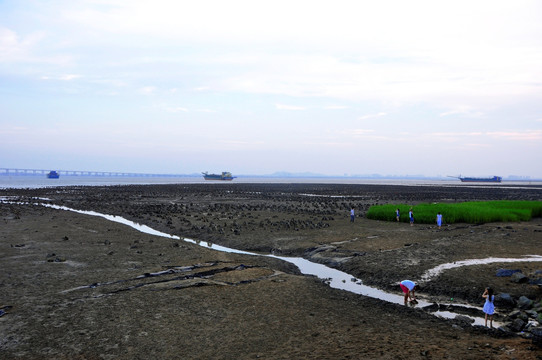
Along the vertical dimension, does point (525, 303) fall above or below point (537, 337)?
below

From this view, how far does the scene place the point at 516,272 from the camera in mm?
14297

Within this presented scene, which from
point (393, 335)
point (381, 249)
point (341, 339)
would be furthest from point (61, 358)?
point (381, 249)

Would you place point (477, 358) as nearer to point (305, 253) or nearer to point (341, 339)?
point (341, 339)

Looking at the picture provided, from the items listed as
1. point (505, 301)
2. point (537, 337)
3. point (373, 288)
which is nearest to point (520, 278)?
point (505, 301)

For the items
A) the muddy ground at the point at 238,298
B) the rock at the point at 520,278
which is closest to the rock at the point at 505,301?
the muddy ground at the point at 238,298

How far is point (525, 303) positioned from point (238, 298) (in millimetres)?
8534

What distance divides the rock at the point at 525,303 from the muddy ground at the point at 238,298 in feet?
1.43

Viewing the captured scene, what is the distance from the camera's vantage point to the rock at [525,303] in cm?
1152

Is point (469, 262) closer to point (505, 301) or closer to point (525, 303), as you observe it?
point (505, 301)

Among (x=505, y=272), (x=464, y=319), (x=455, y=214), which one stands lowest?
(x=464, y=319)

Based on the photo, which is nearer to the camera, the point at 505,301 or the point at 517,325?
the point at 517,325

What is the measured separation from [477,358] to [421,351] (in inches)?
42.5

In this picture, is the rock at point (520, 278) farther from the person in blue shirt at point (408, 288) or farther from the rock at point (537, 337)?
the rock at point (537, 337)

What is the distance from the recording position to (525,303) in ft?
38.0
